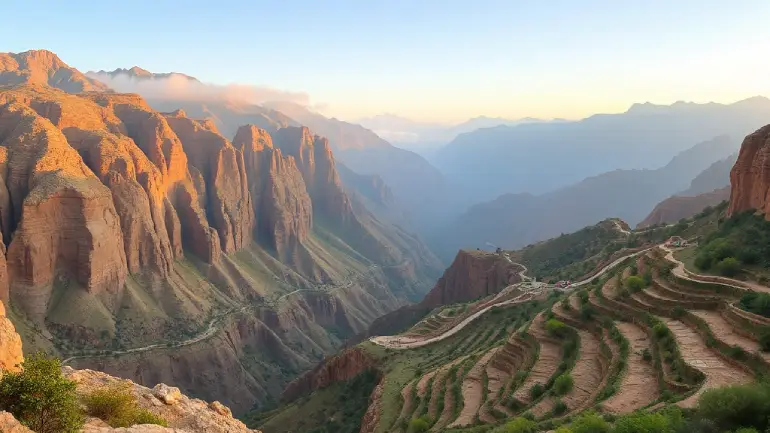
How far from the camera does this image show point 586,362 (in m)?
26.9

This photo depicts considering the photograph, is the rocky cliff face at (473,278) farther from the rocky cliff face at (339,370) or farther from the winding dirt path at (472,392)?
the winding dirt path at (472,392)

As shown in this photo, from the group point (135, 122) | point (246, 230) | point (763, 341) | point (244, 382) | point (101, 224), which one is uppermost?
point (135, 122)

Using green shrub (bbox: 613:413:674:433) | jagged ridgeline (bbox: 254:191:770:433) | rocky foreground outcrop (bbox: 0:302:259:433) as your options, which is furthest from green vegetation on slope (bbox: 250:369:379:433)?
green shrub (bbox: 613:413:674:433)

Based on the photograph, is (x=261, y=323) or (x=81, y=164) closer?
(x=81, y=164)

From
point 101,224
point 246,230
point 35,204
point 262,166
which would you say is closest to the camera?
point 35,204

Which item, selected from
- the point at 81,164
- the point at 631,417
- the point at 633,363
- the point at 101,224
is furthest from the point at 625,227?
the point at 81,164

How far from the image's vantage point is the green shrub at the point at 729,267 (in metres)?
28.8

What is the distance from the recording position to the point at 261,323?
316ft

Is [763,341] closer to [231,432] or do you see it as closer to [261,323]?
[231,432]

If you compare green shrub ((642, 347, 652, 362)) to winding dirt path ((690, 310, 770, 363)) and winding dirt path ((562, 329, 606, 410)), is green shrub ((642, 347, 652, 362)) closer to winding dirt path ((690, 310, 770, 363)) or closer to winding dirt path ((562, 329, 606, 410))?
winding dirt path ((562, 329, 606, 410))

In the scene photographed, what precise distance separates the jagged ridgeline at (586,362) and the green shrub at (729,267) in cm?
37

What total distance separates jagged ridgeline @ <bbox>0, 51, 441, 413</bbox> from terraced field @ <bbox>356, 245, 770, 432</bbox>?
5190 cm

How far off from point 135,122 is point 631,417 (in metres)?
109

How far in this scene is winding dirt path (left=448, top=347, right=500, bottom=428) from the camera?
27.2 metres
